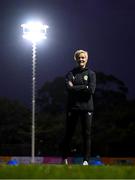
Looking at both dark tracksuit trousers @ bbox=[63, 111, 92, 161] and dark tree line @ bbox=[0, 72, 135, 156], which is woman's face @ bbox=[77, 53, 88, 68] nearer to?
dark tracksuit trousers @ bbox=[63, 111, 92, 161]

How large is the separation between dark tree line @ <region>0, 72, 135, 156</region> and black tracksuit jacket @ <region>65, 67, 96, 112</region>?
41.9 metres

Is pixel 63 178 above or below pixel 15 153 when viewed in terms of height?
above

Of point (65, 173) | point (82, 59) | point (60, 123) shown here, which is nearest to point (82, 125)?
point (82, 59)

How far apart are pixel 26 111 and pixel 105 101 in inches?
436

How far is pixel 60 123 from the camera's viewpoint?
231ft

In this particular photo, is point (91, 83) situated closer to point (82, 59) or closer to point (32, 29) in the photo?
point (82, 59)

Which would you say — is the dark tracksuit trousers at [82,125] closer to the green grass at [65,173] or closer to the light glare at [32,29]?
the green grass at [65,173]

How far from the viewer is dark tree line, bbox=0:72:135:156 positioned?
56219 mm

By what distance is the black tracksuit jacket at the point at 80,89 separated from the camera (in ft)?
23.1

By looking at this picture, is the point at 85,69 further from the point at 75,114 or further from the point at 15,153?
the point at 15,153

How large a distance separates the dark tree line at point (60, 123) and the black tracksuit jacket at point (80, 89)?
41.9 m

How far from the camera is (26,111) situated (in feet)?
246

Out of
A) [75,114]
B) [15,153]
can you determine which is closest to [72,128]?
[75,114]

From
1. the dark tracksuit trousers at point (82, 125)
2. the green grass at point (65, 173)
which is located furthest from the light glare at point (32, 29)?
the green grass at point (65, 173)
